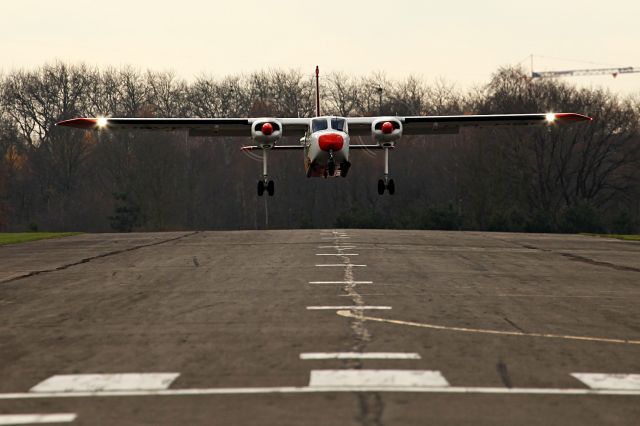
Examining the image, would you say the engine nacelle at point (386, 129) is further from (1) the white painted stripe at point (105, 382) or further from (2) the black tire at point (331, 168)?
(1) the white painted stripe at point (105, 382)

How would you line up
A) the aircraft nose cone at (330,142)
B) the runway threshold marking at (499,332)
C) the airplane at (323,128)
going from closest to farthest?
the runway threshold marking at (499,332) < the aircraft nose cone at (330,142) < the airplane at (323,128)

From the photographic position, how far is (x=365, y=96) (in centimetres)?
11150

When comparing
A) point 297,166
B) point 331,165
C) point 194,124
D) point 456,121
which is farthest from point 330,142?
point 297,166

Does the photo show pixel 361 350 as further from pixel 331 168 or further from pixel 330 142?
pixel 331 168

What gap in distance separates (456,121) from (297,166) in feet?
201

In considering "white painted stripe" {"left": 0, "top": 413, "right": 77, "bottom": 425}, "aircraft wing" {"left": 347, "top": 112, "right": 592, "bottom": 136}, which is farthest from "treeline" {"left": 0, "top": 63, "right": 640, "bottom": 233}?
"white painted stripe" {"left": 0, "top": 413, "right": 77, "bottom": 425}

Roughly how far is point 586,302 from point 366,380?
9.57 m

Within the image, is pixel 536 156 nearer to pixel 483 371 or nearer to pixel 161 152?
pixel 161 152

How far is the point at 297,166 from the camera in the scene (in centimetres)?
10544

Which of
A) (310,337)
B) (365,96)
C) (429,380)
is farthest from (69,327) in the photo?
(365,96)

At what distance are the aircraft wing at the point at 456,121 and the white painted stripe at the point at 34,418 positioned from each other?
33.6m

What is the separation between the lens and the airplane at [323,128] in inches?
1454

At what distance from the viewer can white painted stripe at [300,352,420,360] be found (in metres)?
11.0

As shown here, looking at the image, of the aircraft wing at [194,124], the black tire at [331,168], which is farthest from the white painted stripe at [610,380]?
the aircraft wing at [194,124]
